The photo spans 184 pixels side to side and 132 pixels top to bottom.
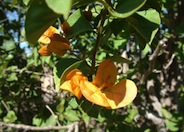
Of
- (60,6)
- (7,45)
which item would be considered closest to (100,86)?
(60,6)

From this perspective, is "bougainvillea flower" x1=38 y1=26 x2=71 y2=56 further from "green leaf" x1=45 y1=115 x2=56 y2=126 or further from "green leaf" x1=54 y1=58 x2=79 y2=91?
"green leaf" x1=45 y1=115 x2=56 y2=126

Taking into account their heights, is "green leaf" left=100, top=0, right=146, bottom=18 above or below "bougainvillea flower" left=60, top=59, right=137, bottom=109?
above

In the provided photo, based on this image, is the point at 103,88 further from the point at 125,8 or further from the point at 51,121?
the point at 51,121

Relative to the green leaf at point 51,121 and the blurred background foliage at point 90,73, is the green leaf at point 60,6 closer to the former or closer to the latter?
the blurred background foliage at point 90,73

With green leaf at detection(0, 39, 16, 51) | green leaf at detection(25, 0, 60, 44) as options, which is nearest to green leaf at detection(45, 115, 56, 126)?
green leaf at detection(0, 39, 16, 51)

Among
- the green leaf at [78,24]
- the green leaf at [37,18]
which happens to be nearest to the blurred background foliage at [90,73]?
the green leaf at [78,24]
